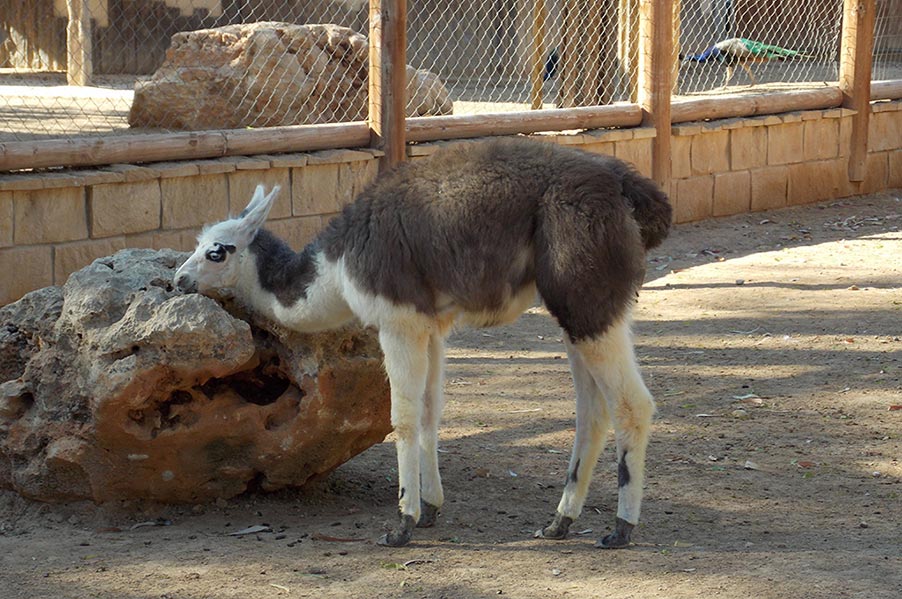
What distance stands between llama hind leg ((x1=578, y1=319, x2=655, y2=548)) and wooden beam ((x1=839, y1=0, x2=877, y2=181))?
947cm

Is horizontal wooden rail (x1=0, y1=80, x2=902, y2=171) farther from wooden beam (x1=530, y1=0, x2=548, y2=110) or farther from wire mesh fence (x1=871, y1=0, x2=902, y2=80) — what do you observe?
wire mesh fence (x1=871, y1=0, x2=902, y2=80)

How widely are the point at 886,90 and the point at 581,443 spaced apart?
10037 mm

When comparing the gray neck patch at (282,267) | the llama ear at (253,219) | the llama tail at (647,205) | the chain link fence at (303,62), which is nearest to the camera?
the llama tail at (647,205)

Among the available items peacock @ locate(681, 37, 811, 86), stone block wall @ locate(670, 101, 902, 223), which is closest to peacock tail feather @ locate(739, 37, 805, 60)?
peacock @ locate(681, 37, 811, 86)

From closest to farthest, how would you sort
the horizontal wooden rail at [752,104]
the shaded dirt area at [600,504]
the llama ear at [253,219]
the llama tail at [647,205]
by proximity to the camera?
the shaded dirt area at [600,504] → the llama tail at [647,205] → the llama ear at [253,219] → the horizontal wooden rail at [752,104]

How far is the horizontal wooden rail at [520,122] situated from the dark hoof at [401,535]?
553cm

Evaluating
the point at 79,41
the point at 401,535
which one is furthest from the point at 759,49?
the point at 401,535

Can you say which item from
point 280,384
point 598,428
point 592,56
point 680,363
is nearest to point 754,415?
point 680,363

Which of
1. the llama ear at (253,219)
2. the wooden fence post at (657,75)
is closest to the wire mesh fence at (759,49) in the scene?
the wooden fence post at (657,75)

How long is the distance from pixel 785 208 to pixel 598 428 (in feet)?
28.1

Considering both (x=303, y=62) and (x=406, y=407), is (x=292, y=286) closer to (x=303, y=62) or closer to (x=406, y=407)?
(x=406, y=407)

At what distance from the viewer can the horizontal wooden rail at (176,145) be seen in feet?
27.3

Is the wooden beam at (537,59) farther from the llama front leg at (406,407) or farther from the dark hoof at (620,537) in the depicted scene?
the dark hoof at (620,537)

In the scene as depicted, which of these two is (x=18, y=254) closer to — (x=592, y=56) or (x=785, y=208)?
(x=592, y=56)
